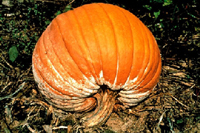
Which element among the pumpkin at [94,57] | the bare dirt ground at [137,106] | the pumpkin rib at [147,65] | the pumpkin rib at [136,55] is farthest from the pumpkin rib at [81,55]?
the bare dirt ground at [137,106]

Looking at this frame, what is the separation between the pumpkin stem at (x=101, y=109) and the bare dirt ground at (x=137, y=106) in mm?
191

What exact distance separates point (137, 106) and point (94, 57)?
1410 millimetres

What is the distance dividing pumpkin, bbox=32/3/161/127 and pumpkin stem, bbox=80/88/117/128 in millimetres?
23

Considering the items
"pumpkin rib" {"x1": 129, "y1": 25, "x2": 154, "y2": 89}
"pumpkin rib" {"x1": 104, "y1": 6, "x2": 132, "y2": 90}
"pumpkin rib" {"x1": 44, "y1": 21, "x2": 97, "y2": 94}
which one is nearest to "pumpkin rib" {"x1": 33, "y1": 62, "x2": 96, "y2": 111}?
"pumpkin rib" {"x1": 44, "y1": 21, "x2": 97, "y2": 94}

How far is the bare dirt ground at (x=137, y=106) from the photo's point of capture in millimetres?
2924

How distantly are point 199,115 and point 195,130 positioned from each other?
0.24m

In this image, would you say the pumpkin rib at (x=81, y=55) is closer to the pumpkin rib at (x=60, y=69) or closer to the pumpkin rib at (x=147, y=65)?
the pumpkin rib at (x=60, y=69)

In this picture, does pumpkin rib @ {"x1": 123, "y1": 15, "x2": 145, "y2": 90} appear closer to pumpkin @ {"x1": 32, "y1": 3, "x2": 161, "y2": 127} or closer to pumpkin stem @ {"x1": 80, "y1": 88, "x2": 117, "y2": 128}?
pumpkin @ {"x1": 32, "y1": 3, "x2": 161, "y2": 127}

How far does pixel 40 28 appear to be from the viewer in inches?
145

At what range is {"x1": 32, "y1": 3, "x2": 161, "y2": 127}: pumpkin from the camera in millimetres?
2266

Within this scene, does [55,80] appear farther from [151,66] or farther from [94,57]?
[151,66]

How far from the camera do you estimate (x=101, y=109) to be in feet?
8.87

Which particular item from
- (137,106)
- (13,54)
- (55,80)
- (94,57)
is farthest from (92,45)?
(13,54)

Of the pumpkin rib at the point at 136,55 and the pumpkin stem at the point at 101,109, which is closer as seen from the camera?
the pumpkin rib at the point at 136,55
